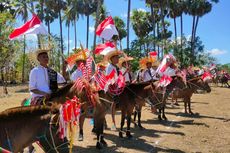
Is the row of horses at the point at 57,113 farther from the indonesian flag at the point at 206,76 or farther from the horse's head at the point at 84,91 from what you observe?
the indonesian flag at the point at 206,76

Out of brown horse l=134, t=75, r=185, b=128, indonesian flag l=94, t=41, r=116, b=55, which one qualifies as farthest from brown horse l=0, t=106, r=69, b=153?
brown horse l=134, t=75, r=185, b=128

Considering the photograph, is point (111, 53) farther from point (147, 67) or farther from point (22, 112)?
point (22, 112)

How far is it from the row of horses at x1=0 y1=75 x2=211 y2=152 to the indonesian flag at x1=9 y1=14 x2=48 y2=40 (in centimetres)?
138

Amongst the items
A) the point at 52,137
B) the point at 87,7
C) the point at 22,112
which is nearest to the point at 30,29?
the point at 22,112

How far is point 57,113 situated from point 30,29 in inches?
117

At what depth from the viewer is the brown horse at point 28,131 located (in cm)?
465

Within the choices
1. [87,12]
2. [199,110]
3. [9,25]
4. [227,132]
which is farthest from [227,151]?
[87,12]

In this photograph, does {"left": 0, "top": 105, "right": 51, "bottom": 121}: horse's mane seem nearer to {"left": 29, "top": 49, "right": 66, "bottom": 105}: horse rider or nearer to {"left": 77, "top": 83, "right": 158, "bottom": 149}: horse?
{"left": 29, "top": 49, "right": 66, "bottom": 105}: horse rider

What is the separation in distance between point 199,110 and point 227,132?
6.54 m

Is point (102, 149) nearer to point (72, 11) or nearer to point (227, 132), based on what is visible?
point (227, 132)

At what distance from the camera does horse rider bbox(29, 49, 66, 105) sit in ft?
23.3

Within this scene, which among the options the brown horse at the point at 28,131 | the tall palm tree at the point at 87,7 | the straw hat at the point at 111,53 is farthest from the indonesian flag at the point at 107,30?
the tall palm tree at the point at 87,7

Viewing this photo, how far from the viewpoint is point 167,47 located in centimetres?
4459

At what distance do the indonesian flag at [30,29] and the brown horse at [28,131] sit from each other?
271 cm
